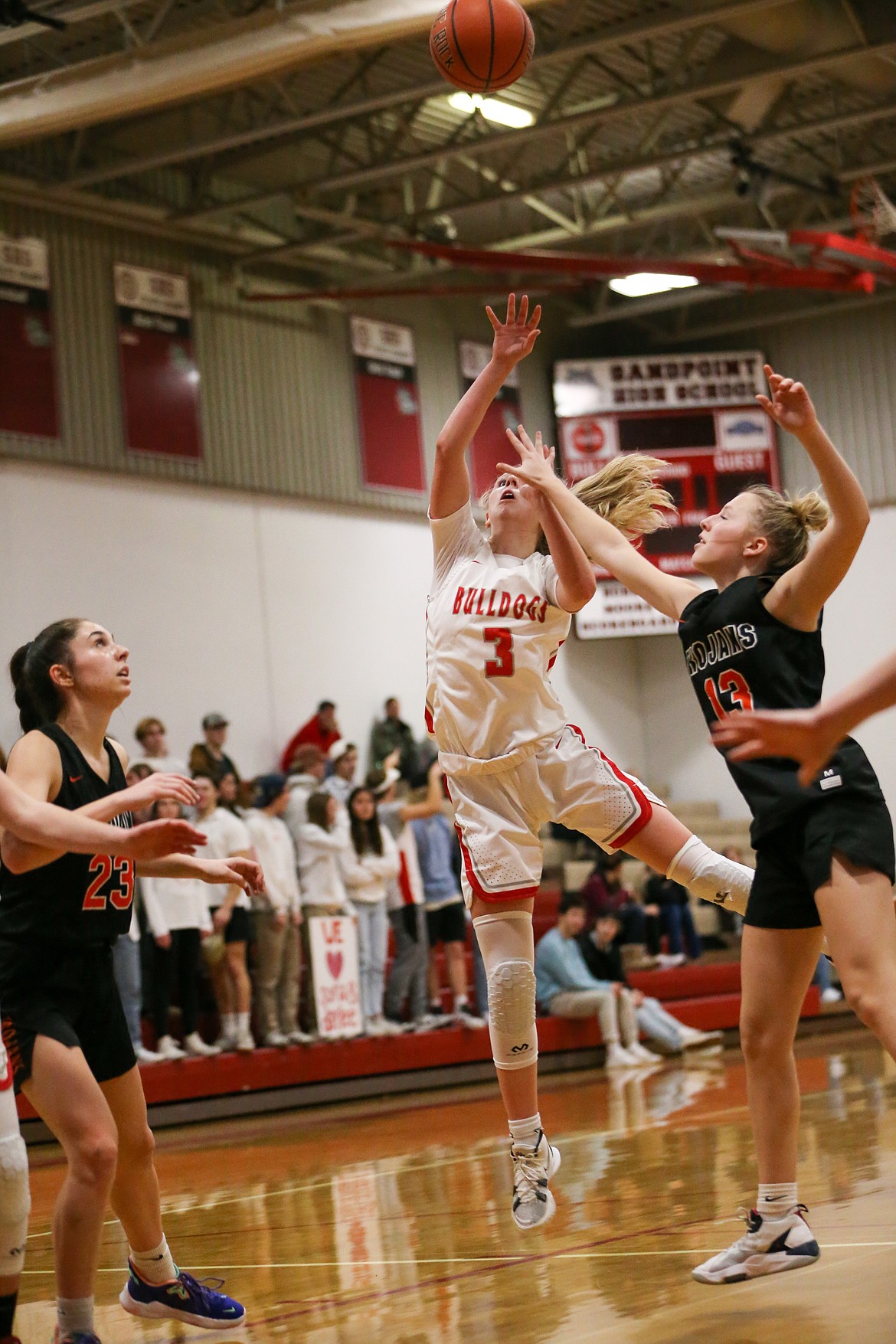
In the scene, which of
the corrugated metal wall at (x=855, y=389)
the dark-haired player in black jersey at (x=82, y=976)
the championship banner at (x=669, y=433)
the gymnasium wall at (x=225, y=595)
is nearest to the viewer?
the dark-haired player in black jersey at (x=82, y=976)

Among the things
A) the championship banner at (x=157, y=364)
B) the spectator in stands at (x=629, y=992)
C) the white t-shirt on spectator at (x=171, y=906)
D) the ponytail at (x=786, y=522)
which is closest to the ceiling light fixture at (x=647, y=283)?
the championship banner at (x=157, y=364)

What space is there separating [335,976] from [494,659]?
729cm

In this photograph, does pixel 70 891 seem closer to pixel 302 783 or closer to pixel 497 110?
pixel 302 783

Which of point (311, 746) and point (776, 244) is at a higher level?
point (776, 244)

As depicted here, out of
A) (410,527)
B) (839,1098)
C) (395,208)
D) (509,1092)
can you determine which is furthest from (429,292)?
(509,1092)

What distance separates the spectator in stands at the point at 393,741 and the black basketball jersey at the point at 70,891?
11944 millimetres

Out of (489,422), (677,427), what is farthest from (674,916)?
(677,427)

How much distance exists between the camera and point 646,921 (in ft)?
48.6

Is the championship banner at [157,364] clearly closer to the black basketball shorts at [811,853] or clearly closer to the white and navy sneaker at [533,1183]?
the white and navy sneaker at [533,1183]

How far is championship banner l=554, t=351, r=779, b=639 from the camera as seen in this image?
19406 mm

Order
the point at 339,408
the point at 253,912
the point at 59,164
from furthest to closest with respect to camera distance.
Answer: the point at 339,408
the point at 59,164
the point at 253,912

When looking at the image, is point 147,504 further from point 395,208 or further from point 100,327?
point 395,208

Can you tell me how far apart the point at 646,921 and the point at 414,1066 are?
12.2ft

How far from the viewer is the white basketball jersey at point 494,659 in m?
4.63
